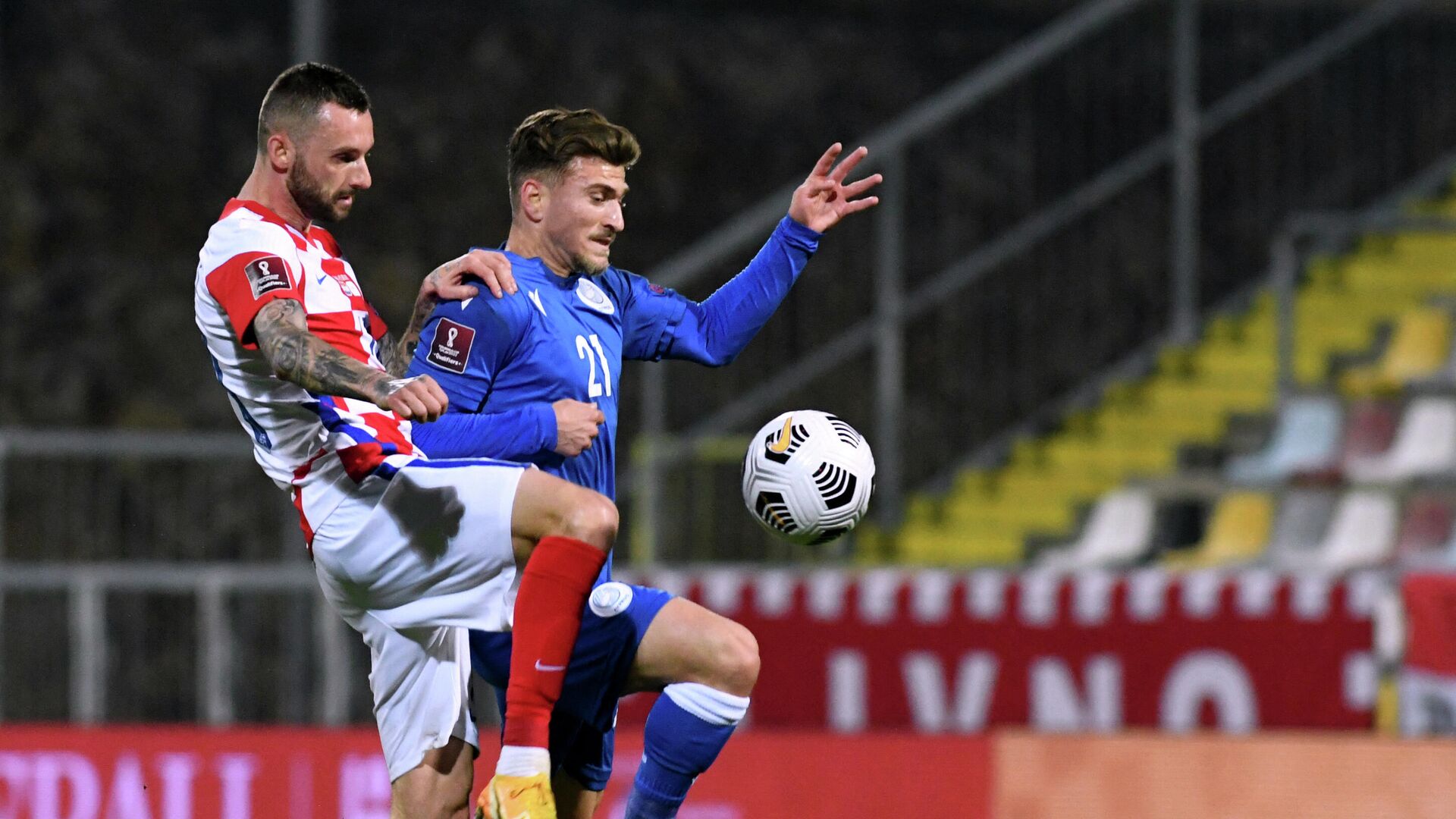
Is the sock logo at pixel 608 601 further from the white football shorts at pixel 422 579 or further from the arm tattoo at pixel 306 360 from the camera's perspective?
the arm tattoo at pixel 306 360

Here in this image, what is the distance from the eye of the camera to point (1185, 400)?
11445 millimetres

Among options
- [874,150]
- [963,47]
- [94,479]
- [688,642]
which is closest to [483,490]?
[688,642]

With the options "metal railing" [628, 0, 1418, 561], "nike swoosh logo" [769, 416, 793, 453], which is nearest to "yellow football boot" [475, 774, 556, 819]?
"nike swoosh logo" [769, 416, 793, 453]

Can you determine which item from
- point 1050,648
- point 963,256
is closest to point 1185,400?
point 963,256

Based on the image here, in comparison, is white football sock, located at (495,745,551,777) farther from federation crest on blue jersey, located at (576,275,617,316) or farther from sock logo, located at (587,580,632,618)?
federation crest on blue jersey, located at (576,275,617,316)

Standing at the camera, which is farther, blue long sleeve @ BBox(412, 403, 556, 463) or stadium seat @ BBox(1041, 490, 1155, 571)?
stadium seat @ BBox(1041, 490, 1155, 571)

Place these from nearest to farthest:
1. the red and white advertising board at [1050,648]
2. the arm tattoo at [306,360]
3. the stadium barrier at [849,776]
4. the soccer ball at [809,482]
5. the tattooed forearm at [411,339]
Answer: the arm tattoo at [306,360] → the tattooed forearm at [411,339] → the soccer ball at [809,482] → the stadium barrier at [849,776] → the red and white advertising board at [1050,648]

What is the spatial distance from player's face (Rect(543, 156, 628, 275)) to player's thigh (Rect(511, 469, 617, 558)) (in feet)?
1.91

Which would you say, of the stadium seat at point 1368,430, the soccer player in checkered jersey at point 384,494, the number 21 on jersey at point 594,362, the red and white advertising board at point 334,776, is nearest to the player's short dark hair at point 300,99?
the soccer player in checkered jersey at point 384,494

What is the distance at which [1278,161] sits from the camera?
1258 centimetres

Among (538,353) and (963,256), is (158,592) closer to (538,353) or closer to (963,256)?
(963,256)

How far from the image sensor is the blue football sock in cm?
471

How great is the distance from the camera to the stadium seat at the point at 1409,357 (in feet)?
33.3

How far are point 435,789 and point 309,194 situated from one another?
4.00 feet
